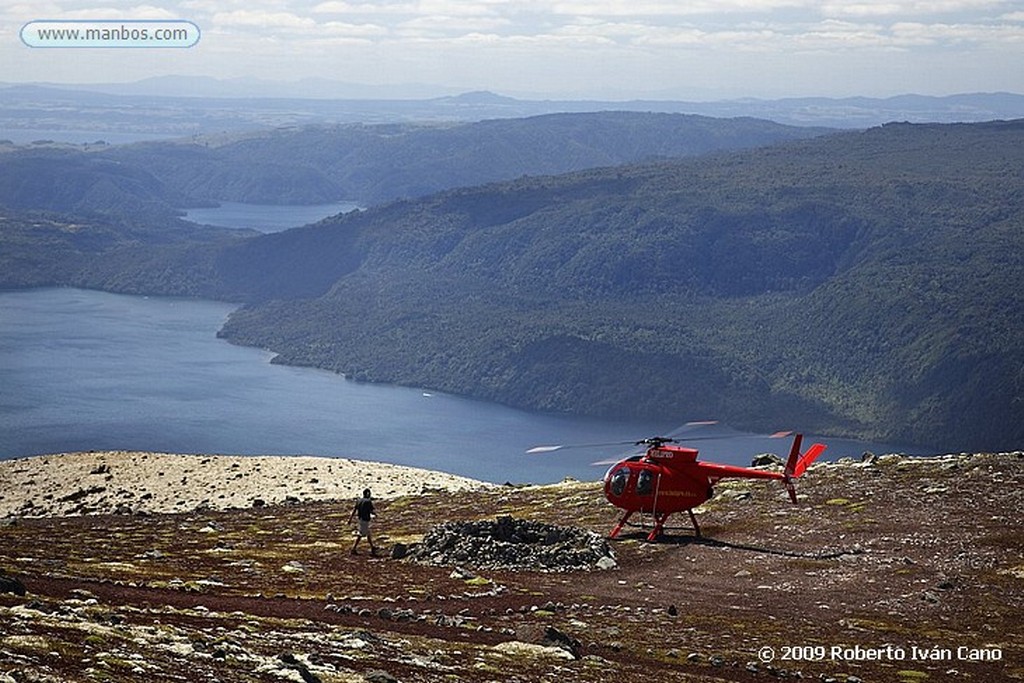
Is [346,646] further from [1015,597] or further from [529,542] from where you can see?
[1015,597]

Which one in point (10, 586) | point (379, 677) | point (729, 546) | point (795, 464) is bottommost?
point (729, 546)

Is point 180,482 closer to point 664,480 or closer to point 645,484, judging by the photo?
point 645,484

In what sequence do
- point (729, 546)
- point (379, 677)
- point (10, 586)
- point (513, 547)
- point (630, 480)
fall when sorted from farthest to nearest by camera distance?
1. point (630, 480)
2. point (729, 546)
3. point (513, 547)
4. point (10, 586)
5. point (379, 677)

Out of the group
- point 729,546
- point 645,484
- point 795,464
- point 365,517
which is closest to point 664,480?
point 645,484

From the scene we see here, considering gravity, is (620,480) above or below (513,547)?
above

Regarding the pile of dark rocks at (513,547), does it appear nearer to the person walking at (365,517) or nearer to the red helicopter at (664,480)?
the person walking at (365,517)

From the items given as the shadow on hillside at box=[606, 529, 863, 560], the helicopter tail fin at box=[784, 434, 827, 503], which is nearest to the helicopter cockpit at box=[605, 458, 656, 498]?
the shadow on hillside at box=[606, 529, 863, 560]

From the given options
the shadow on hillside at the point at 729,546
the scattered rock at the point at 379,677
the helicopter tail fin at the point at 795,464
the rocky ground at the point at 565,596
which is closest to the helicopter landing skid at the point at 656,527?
the shadow on hillside at the point at 729,546
